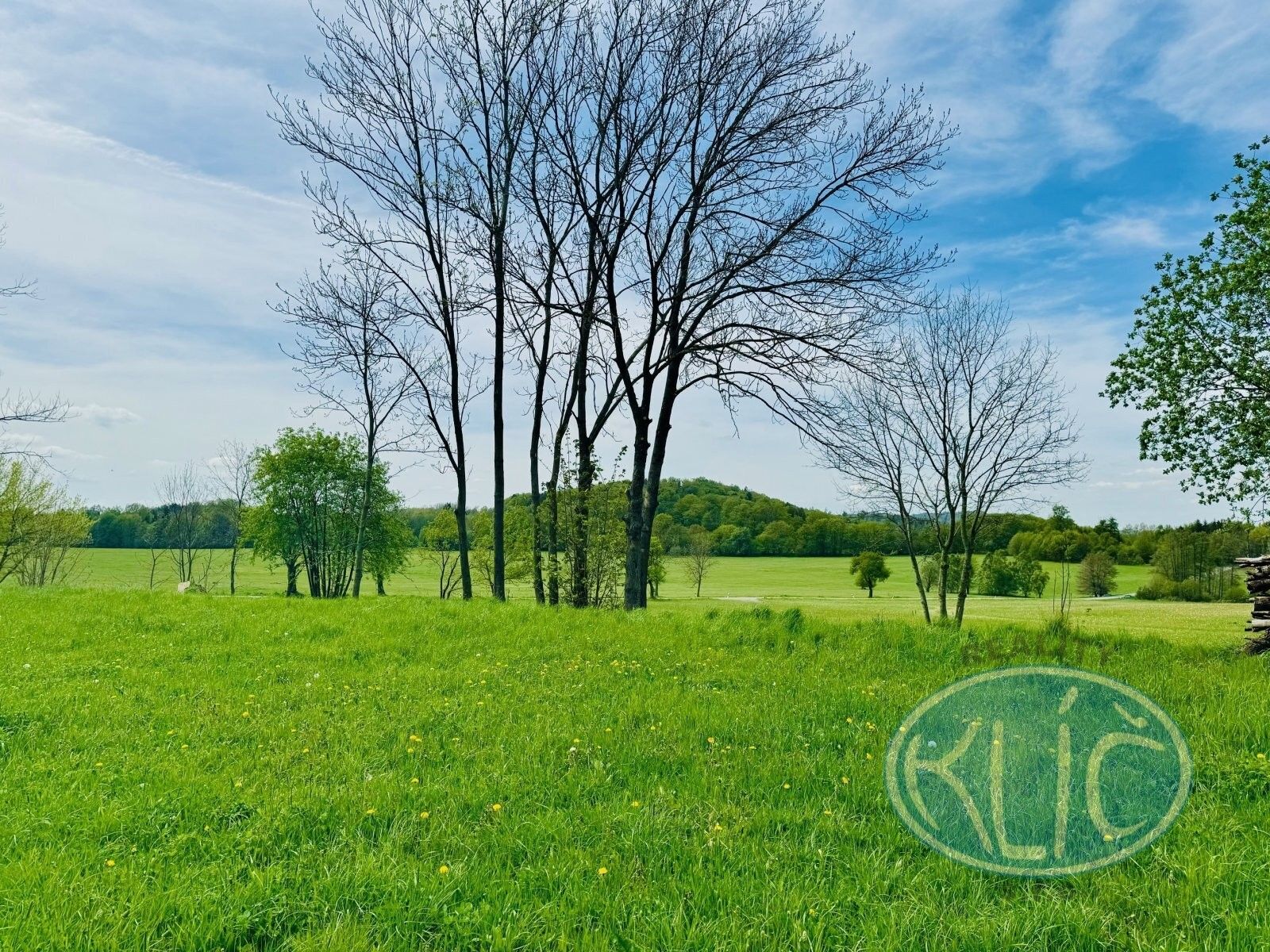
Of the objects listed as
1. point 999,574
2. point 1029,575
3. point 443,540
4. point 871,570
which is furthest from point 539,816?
point 1029,575

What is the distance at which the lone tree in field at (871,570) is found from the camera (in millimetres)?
69125

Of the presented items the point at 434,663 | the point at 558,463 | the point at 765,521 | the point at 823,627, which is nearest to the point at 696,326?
the point at 558,463

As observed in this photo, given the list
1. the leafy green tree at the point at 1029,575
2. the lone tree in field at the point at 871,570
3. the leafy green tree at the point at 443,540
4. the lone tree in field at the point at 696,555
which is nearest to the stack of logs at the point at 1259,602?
the leafy green tree at the point at 443,540

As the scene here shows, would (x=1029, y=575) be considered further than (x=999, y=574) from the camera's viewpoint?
No

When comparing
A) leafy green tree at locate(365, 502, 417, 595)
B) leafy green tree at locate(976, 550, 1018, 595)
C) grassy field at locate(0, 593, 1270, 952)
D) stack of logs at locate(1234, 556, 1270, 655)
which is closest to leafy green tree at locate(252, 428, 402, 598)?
leafy green tree at locate(365, 502, 417, 595)

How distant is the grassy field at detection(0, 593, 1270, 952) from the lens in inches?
123

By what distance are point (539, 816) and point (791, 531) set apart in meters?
89.5

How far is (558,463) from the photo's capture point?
2022 centimetres

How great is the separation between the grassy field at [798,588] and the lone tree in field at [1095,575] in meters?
3.03

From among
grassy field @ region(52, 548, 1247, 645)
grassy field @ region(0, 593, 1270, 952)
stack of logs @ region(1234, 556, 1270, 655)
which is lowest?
grassy field @ region(52, 548, 1247, 645)

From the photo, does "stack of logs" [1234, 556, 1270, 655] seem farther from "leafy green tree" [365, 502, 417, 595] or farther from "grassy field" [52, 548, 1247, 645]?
"leafy green tree" [365, 502, 417, 595]

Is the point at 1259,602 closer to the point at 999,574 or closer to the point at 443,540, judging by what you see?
the point at 443,540

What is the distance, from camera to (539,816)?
163 inches

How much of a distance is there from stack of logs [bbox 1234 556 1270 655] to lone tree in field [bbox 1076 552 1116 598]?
179ft
